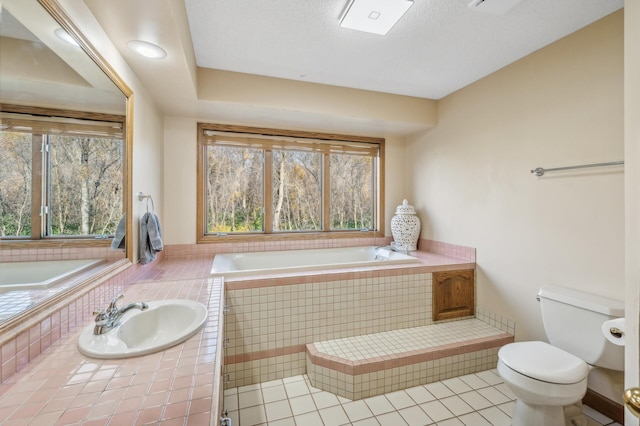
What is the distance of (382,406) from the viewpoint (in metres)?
1.79

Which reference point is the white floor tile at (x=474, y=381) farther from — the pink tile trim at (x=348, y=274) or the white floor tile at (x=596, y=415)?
the pink tile trim at (x=348, y=274)

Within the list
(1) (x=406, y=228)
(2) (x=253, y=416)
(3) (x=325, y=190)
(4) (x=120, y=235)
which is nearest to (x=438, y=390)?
(2) (x=253, y=416)

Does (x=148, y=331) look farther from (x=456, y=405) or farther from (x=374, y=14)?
(x=374, y=14)

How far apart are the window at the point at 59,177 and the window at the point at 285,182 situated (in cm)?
135

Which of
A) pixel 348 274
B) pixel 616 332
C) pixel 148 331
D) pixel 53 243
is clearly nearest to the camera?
pixel 53 243

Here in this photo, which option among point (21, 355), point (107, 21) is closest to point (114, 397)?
point (21, 355)

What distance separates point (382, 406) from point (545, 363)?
3.13 ft

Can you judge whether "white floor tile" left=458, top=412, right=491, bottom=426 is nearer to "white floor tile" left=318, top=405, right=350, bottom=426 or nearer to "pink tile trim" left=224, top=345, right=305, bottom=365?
"white floor tile" left=318, top=405, right=350, bottom=426

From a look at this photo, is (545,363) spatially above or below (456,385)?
above

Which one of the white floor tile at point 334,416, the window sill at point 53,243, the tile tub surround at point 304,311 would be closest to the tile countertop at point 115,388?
the window sill at point 53,243

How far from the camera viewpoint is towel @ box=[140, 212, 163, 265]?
1933 millimetres

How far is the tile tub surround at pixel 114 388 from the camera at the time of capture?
695 millimetres

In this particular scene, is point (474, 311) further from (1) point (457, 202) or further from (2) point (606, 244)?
(2) point (606, 244)

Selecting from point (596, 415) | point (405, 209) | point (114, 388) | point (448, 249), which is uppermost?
point (405, 209)
